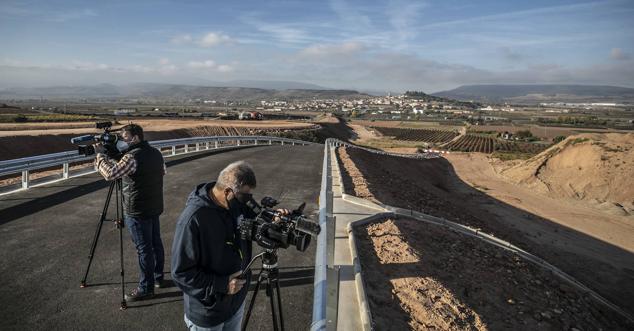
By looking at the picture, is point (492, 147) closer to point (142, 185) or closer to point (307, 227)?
point (142, 185)

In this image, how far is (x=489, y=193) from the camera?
102ft

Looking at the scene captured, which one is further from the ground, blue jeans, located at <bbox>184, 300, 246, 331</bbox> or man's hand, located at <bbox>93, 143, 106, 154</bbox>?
man's hand, located at <bbox>93, 143, 106, 154</bbox>

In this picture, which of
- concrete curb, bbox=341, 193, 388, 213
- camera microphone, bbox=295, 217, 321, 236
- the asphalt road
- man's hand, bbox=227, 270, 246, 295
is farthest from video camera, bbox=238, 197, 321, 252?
concrete curb, bbox=341, 193, 388, 213

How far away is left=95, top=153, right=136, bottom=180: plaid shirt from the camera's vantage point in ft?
15.7

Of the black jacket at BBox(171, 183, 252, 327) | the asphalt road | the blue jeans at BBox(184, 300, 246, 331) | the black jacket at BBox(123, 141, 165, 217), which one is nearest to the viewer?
the black jacket at BBox(171, 183, 252, 327)

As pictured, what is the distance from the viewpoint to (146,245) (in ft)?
16.4

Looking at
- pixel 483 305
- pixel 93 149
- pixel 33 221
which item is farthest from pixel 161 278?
pixel 483 305

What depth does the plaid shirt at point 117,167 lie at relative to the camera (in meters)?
4.77

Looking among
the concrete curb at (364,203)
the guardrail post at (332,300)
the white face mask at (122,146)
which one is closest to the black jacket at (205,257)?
the guardrail post at (332,300)

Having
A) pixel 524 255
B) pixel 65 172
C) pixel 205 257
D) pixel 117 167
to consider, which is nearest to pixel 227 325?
pixel 205 257

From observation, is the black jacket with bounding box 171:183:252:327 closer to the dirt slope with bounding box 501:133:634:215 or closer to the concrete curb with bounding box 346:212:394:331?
the concrete curb with bounding box 346:212:394:331

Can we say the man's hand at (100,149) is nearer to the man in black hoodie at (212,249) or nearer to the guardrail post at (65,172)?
the man in black hoodie at (212,249)

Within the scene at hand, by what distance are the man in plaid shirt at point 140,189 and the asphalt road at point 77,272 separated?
0.45m

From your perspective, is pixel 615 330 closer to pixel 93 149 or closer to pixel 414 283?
pixel 414 283
